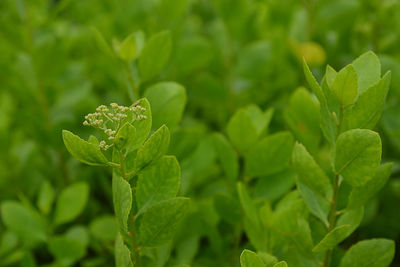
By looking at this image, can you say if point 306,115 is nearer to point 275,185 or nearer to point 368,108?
point 275,185

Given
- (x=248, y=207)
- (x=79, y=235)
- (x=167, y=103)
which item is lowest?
(x=79, y=235)

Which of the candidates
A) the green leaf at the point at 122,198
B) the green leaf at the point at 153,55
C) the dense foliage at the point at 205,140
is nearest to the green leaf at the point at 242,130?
the dense foliage at the point at 205,140

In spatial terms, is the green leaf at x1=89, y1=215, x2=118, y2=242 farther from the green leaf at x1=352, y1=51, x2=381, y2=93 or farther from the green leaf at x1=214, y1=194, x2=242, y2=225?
the green leaf at x1=352, y1=51, x2=381, y2=93

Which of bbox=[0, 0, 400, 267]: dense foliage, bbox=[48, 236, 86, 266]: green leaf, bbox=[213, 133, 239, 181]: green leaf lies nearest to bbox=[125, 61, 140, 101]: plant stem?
bbox=[0, 0, 400, 267]: dense foliage

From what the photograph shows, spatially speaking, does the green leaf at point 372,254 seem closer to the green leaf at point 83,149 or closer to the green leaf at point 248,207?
the green leaf at point 248,207

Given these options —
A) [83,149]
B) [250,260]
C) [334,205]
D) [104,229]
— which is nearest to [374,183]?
[334,205]

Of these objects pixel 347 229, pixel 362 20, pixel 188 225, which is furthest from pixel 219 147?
pixel 362 20
